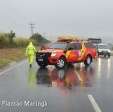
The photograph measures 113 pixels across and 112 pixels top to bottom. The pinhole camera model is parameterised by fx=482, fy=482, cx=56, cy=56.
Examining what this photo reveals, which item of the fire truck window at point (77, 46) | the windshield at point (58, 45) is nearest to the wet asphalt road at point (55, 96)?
the windshield at point (58, 45)

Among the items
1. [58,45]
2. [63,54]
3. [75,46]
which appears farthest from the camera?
[75,46]

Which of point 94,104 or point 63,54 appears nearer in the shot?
point 94,104

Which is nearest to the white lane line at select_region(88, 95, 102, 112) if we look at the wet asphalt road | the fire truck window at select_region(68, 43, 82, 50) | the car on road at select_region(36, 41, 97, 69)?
the wet asphalt road

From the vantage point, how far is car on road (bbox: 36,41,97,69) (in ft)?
97.1

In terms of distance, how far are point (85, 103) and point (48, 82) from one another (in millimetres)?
6611

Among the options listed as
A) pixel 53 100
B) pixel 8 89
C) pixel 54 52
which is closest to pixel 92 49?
pixel 54 52

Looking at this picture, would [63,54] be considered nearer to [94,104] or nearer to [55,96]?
[55,96]

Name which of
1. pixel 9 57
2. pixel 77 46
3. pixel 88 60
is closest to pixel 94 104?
pixel 77 46

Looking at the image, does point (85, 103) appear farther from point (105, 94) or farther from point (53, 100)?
point (105, 94)

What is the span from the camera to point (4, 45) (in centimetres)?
7931

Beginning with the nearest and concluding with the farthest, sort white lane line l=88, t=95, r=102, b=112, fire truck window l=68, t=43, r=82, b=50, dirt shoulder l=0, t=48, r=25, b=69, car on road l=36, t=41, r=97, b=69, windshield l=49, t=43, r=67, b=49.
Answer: white lane line l=88, t=95, r=102, b=112
car on road l=36, t=41, r=97, b=69
windshield l=49, t=43, r=67, b=49
fire truck window l=68, t=43, r=82, b=50
dirt shoulder l=0, t=48, r=25, b=69

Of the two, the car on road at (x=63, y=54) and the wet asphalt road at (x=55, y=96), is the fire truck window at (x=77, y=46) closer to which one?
the car on road at (x=63, y=54)

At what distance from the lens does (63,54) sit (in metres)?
30.0

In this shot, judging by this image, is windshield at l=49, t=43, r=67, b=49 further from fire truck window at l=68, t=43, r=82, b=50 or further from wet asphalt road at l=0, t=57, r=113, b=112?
wet asphalt road at l=0, t=57, r=113, b=112
